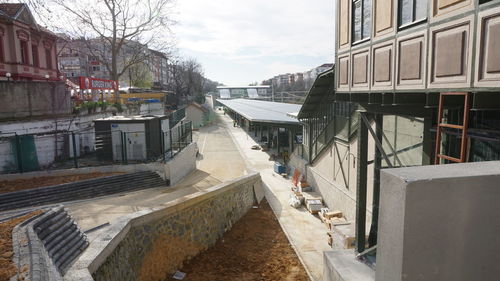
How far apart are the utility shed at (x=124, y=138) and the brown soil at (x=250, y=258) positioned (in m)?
6.58

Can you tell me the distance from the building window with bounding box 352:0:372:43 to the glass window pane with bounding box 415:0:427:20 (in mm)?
1470

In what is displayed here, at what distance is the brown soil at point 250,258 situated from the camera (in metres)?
11.0

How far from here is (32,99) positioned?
20.9m

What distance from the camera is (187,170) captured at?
20672 mm

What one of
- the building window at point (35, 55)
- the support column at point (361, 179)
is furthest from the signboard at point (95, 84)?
the support column at point (361, 179)

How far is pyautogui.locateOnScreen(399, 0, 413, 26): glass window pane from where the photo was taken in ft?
18.8

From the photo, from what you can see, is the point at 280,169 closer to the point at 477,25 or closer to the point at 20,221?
the point at 20,221

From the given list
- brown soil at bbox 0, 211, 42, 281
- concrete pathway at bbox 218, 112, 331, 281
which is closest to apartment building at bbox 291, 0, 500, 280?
concrete pathway at bbox 218, 112, 331, 281

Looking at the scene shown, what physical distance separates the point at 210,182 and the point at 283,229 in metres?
6.22

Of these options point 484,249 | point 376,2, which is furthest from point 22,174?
point 484,249

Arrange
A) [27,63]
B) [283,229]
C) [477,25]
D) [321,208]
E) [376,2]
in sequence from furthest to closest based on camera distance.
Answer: [27,63] → [321,208] → [283,229] → [376,2] → [477,25]

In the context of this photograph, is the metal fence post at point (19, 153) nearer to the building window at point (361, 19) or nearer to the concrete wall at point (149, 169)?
the concrete wall at point (149, 169)

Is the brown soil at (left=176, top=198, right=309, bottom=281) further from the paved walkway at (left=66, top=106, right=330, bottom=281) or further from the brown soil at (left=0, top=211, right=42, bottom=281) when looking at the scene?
the brown soil at (left=0, top=211, right=42, bottom=281)

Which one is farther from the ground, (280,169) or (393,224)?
(393,224)
